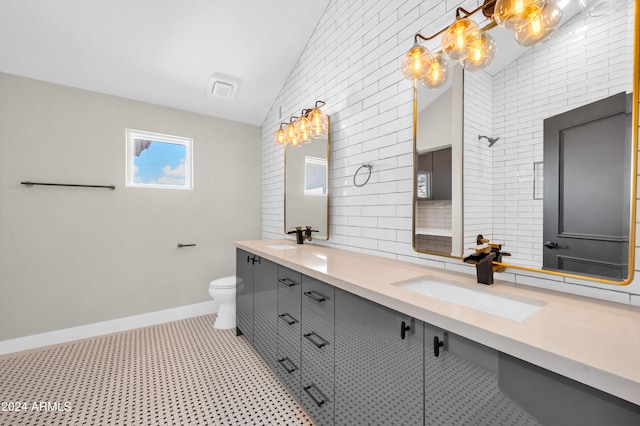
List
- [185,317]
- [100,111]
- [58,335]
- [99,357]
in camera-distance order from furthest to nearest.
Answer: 1. [185,317]
2. [100,111]
3. [58,335]
4. [99,357]

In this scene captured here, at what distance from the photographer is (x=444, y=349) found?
2.73ft

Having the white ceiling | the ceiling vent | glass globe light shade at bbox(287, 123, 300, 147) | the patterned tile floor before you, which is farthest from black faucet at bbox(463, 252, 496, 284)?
the ceiling vent

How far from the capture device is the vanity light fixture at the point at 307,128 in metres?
2.34

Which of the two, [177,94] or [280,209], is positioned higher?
[177,94]

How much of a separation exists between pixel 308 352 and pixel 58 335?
258cm

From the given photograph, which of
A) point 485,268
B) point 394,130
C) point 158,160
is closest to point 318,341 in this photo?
point 485,268

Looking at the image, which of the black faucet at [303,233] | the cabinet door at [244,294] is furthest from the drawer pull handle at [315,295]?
the black faucet at [303,233]

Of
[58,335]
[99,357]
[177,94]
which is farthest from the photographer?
[177,94]

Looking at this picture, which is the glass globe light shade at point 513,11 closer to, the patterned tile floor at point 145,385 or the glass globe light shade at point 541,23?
the glass globe light shade at point 541,23

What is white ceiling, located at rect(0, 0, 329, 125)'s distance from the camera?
2079mm

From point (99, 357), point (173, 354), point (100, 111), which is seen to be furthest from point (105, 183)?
point (173, 354)

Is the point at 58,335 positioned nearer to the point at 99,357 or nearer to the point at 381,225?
the point at 99,357

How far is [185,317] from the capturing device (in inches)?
124

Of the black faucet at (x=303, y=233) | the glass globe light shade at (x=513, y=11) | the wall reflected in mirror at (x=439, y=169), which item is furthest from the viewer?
the black faucet at (x=303, y=233)
